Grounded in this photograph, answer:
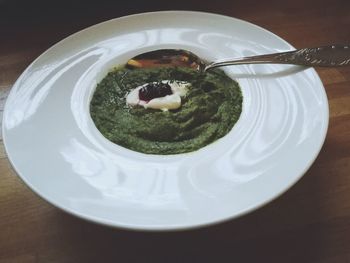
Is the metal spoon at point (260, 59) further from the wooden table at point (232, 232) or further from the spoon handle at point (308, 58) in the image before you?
the wooden table at point (232, 232)

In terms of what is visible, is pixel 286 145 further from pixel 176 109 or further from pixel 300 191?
pixel 176 109

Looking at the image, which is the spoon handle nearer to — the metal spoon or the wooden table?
the metal spoon

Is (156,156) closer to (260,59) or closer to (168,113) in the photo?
(168,113)

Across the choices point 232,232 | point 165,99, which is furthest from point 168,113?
point 232,232

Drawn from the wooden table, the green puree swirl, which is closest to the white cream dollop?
the green puree swirl

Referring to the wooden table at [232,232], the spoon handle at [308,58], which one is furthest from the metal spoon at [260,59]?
the wooden table at [232,232]

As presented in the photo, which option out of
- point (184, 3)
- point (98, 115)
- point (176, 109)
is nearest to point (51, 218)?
point (98, 115)
